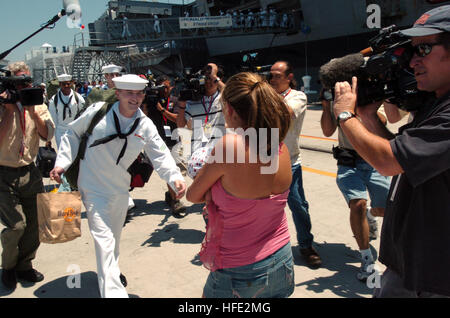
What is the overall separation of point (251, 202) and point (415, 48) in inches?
43.0

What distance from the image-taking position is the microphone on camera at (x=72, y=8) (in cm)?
480

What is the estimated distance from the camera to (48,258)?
14.1 feet

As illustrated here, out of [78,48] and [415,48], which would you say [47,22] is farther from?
[78,48]

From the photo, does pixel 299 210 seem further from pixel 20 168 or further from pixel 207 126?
pixel 20 168

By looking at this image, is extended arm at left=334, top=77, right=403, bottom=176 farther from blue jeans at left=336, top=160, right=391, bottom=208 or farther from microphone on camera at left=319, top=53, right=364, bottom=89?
blue jeans at left=336, top=160, right=391, bottom=208

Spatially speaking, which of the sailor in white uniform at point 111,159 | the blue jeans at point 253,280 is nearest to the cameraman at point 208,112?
the sailor in white uniform at point 111,159

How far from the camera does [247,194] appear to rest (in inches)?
76.5

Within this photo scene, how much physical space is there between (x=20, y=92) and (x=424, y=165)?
124 inches

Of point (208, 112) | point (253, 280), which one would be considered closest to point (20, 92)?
point (208, 112)

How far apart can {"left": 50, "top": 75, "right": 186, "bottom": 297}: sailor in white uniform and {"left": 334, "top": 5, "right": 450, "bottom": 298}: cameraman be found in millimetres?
1729
